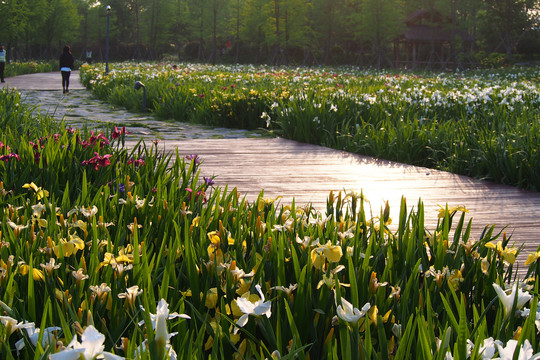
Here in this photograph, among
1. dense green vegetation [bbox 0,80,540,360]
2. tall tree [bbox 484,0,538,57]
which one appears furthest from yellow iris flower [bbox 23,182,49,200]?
tall tree [bbox 484,0,538,57]

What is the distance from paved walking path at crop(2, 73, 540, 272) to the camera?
3975 millimetres

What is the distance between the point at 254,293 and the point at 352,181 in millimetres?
3320

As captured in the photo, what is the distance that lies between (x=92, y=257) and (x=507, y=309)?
131cm

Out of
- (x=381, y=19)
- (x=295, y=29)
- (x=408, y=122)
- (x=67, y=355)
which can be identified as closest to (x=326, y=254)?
(x=67, y=355)

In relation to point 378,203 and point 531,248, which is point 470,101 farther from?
point 531,248

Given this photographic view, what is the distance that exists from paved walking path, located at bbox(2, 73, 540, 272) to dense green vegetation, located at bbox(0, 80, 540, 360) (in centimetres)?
103

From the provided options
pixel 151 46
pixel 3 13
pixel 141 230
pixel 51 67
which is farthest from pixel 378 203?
pixel 151 46

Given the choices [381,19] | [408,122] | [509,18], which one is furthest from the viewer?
[509,18]

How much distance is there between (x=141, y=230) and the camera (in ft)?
8.66

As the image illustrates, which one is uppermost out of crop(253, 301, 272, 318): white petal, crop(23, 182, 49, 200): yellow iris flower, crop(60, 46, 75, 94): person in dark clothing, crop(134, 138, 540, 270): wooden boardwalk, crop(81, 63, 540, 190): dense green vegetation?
crop(60, 46, 75, 94): person in dark clothing

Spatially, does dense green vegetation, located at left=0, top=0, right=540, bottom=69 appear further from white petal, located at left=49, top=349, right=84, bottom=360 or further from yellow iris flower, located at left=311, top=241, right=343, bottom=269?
white petal, located at left=49, top=349, right=84, bottom=360

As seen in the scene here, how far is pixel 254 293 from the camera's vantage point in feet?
6.07

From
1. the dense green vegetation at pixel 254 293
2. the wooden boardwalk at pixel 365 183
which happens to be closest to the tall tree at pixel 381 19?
the wooden boardwalk at pixel 365 183

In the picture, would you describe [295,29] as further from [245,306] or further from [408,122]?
[245,306]
